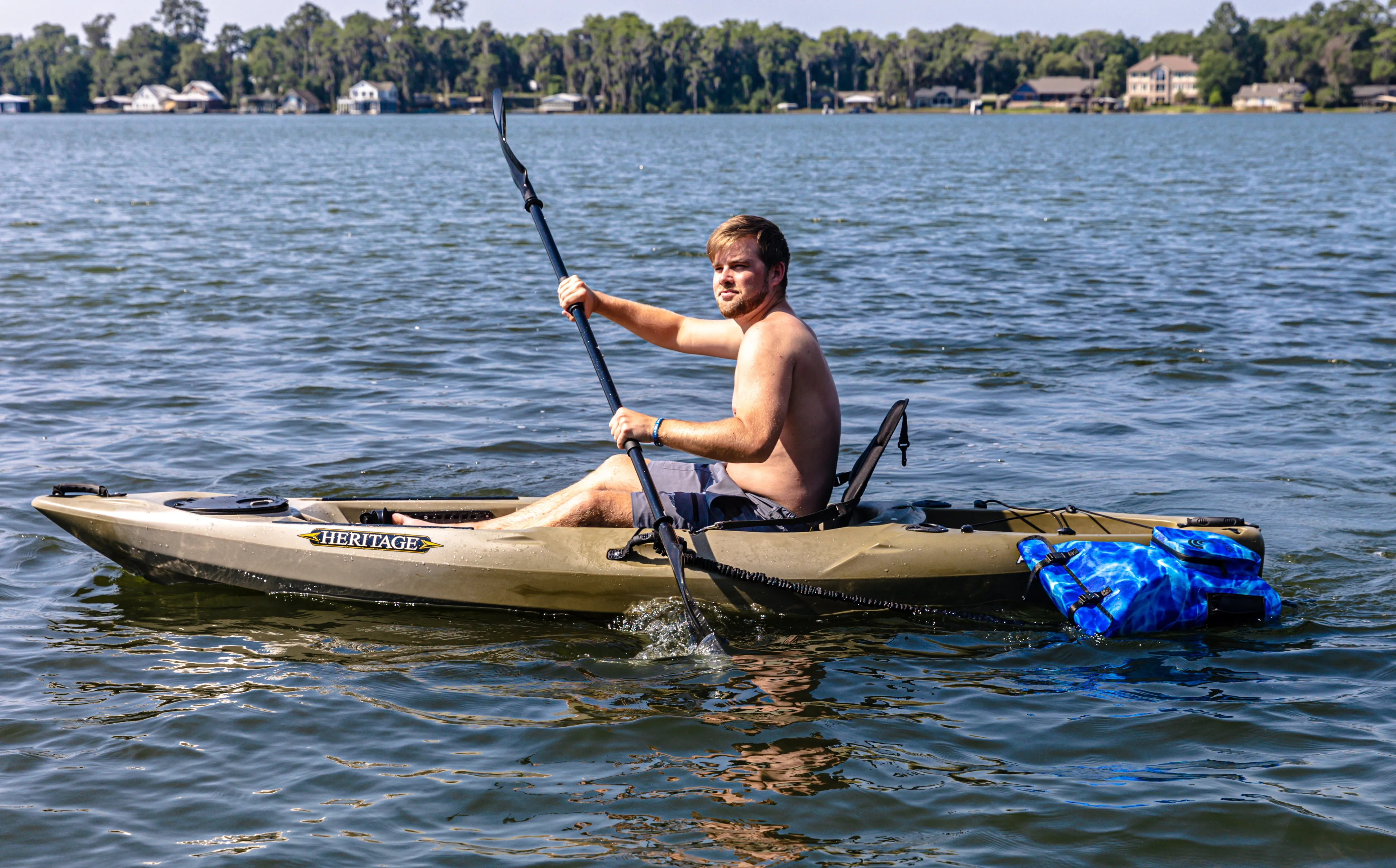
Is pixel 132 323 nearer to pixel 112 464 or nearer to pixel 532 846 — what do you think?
pixel 112 464

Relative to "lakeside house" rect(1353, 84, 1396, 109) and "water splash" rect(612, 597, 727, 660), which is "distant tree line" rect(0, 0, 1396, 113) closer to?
"lakeside house" rect(1353, 84, 1396, 109)

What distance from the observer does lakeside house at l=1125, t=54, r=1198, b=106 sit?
147500 millimetres

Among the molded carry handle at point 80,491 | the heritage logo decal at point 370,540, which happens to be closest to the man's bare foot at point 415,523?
the heritage logo decal at point 370,540

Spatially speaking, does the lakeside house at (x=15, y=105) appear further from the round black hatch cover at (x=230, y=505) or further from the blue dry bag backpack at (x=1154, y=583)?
the blue dry bag backpack at (x=1154, y=583)

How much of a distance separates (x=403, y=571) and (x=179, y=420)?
446cm

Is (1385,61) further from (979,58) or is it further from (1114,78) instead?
(979,58)

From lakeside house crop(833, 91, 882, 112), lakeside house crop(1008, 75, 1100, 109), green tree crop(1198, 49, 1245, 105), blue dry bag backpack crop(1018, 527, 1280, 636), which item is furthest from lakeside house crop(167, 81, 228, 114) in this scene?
blue dry bag backpack crop(1018, 527, 1280, 636)

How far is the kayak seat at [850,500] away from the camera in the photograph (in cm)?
585

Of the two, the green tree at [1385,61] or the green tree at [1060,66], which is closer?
the green tree at [1385,61]

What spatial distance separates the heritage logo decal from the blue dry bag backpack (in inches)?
109

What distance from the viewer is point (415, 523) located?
632cm

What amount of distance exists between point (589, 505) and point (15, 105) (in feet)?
694

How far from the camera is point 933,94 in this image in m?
169

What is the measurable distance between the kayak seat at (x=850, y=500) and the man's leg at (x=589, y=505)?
0.47 metres
